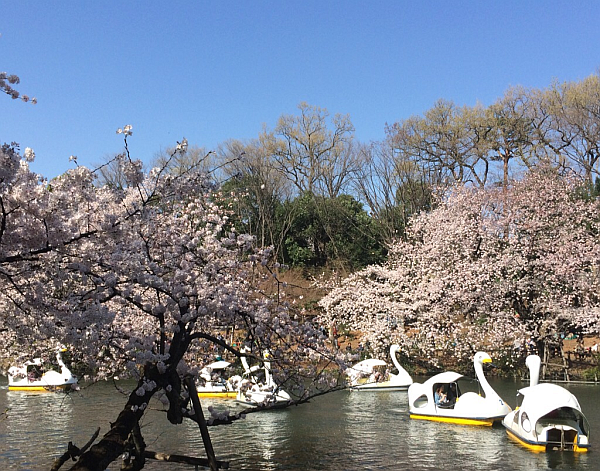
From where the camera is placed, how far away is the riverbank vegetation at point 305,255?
5.80 meters

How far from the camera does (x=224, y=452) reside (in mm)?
10961

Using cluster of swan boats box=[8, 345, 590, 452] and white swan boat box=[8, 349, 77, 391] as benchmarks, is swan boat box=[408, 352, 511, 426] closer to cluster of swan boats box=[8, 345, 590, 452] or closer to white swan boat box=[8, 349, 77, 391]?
cluster of swan boats box=[8, 345, 590, 452]

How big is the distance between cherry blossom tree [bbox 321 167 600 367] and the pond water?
12.5 feet

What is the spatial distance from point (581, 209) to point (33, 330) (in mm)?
18182

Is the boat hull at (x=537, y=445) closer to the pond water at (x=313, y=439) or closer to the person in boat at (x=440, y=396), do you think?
the pond water at (x=313, y=439)

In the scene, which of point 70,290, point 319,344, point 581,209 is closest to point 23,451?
point 70,290

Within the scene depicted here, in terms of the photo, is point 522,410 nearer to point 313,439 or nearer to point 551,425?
point 551,425

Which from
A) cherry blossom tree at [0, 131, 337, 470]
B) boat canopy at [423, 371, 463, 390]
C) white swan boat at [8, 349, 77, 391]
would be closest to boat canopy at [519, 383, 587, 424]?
boat canopy at [423, 371, 463, 390]

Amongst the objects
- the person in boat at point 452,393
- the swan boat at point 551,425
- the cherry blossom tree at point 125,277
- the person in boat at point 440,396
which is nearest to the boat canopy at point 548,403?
the swan boat at point 551,425

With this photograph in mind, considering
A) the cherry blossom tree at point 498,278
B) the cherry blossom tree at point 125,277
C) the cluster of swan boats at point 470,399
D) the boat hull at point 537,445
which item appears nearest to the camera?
the cherry blossom tree at point 125,277

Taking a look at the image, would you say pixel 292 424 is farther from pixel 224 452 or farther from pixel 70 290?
pixel 70 290

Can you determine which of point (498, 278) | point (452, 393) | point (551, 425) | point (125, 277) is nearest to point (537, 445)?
point (551, 425)

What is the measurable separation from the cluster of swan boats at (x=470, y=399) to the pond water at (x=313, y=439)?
10.2 inches

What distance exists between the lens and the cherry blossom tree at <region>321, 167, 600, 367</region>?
19.5 meters
